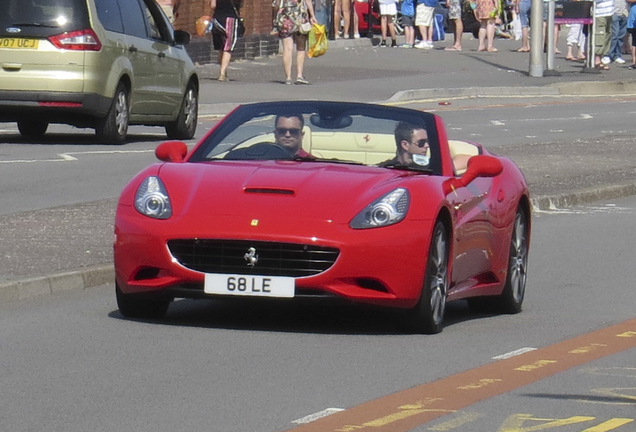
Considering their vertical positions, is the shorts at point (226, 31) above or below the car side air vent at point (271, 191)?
below

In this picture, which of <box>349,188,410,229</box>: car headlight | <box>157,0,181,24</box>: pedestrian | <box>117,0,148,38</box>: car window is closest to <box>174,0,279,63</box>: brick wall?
<box>157,0,181,24</box>: pedestrian

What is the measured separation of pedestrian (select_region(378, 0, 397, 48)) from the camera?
4331cm

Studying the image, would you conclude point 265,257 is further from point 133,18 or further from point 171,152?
point 133,18

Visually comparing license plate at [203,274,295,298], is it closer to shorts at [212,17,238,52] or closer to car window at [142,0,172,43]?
car window at [142,0,172,43]

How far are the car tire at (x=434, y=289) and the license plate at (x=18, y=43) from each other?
11.5 metres

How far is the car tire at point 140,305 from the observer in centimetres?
877

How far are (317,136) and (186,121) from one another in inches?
497

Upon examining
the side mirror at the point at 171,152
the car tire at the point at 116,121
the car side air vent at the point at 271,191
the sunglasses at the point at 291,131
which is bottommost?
the car tire at the point at 116,121

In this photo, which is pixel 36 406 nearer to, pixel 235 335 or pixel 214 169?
pixel 235 335

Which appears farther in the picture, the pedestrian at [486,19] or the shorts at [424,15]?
the shorts at [424,15]

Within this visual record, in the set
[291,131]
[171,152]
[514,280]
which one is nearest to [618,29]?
[514,280]

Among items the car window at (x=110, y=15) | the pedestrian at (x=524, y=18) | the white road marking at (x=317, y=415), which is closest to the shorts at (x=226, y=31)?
the car window at (x=110, y=15)

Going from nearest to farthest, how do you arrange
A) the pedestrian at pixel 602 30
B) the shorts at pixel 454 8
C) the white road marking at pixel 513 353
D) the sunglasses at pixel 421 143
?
the white road marking at pixel 513 353
the sunglasses at pixel 421 143
the pedestrian at pixel 602 30
the shorts at pixel 454 8

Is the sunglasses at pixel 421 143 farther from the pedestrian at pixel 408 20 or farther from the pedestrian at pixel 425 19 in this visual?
the pedestrian at pixel 408 20
